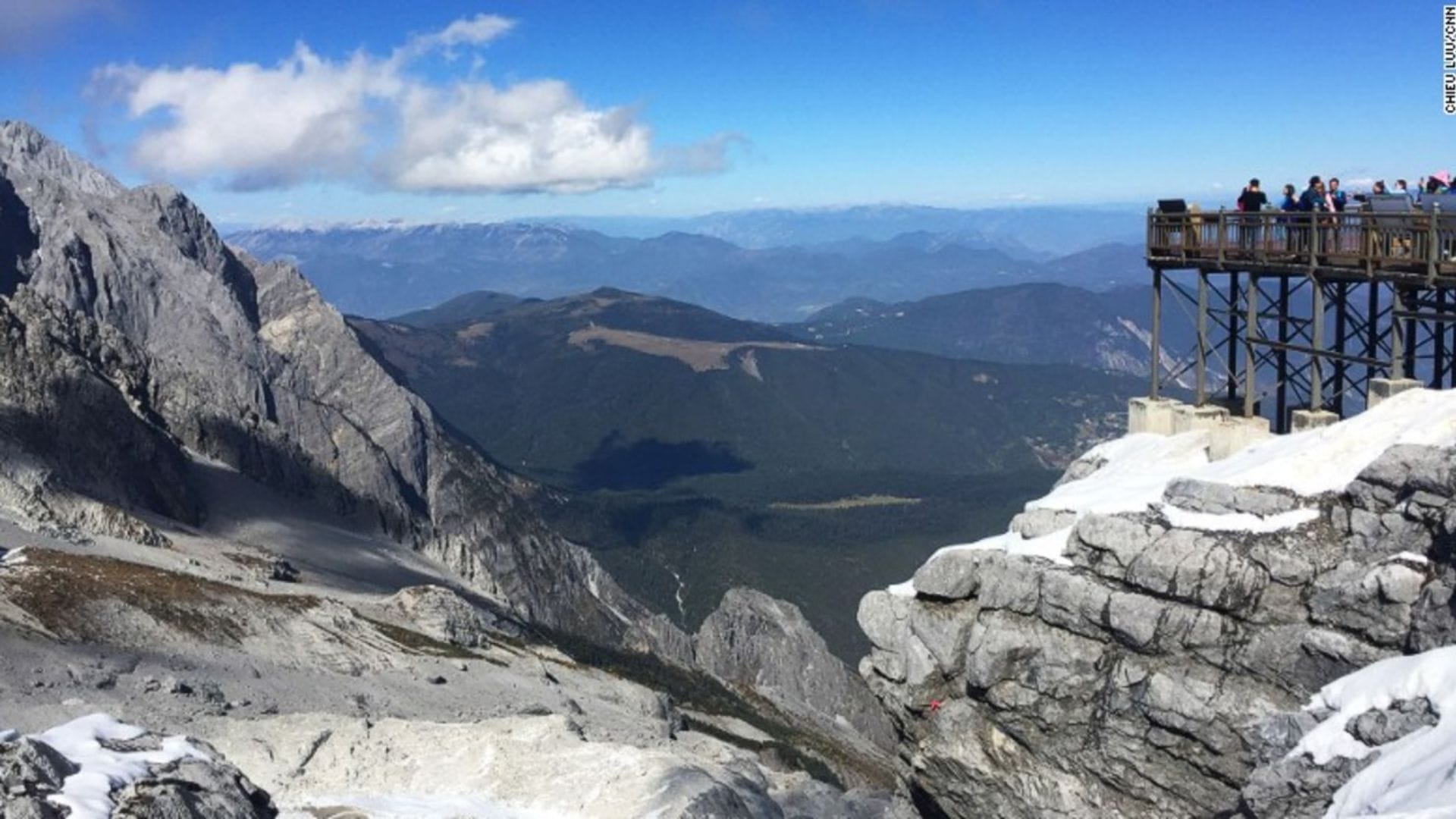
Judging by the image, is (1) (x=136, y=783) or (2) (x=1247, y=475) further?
(2) (x=1247, y=475)

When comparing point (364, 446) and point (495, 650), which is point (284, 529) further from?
point (364, 446)

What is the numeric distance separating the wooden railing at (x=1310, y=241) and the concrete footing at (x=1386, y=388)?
247cm

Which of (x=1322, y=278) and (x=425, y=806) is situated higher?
(x=1322, y=278)

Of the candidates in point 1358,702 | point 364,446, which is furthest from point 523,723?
point 364,446

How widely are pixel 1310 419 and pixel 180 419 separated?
96.1 m

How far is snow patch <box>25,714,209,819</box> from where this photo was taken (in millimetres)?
20312

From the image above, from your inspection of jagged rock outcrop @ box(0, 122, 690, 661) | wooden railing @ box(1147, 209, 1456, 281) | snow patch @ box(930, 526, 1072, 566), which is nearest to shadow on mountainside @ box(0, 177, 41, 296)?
jagged rock outcrop @ box(0, 122, 690, 661)

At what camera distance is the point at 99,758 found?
2256cm

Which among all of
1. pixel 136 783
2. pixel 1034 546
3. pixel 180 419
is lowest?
pixel 180 419

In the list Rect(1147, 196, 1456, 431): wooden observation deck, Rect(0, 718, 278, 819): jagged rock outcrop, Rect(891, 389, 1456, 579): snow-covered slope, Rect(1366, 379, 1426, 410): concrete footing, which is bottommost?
Rect(0, 718, 278, 819): jagged rock outcrop

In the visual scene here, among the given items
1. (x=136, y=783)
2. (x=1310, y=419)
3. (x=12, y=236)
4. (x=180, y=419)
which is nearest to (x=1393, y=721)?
(x=1310, y=419)

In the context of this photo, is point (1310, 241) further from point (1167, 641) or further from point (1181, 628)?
point (1167, 641)

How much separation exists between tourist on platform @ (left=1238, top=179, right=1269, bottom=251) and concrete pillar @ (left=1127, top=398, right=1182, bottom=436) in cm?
512

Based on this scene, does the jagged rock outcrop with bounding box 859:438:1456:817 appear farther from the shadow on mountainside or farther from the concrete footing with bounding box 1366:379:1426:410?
the shadow on mountainside
